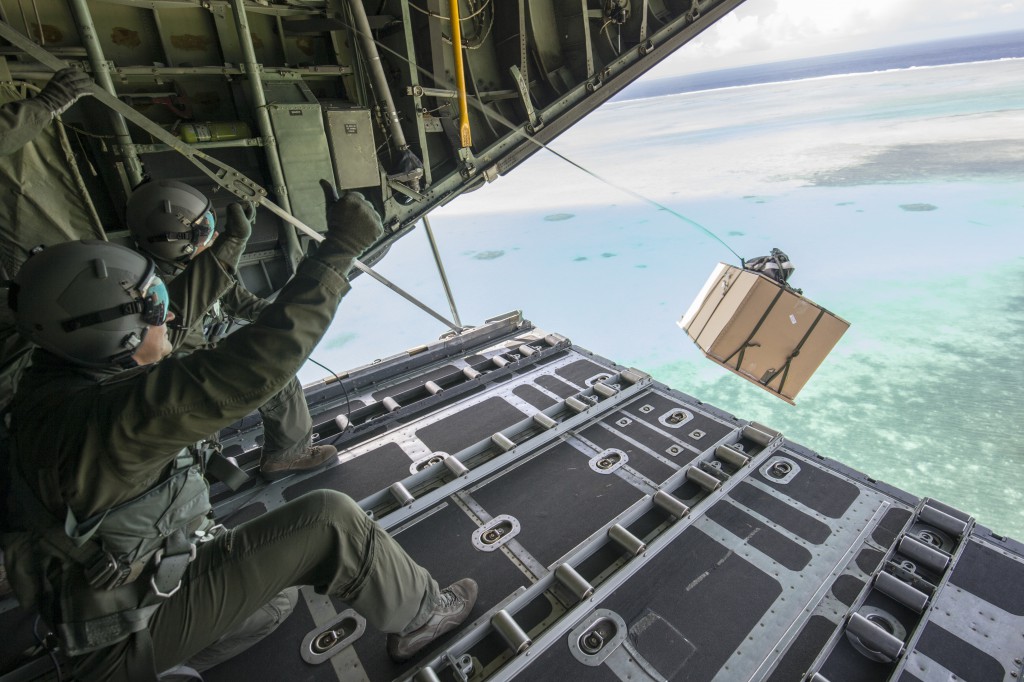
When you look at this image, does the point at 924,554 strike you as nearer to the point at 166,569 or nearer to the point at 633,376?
the point at 633,376

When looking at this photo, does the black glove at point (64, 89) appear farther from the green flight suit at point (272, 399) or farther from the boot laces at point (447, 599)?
the boot laces at point (447, 599)

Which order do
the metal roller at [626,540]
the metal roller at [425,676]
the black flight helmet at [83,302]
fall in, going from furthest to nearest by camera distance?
the metal roller at [626,540]
the metal roller at [425,676]
the black flight helmet at [83,302]

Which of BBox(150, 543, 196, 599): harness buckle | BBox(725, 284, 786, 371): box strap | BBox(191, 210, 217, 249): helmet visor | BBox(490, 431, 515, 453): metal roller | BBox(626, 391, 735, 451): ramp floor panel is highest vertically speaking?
BBox(191, 210, 217, 249): helmet visor

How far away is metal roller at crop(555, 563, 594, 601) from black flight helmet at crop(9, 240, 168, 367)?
1.85m

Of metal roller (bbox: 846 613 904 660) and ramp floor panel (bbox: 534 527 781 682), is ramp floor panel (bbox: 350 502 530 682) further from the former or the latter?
metal roller (bbox: 846 613 904 660)

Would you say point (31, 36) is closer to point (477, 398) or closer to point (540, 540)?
point (477, 398)

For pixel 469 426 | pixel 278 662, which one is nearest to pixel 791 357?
pixel 469 426

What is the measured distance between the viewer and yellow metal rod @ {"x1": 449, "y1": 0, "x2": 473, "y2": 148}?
12.2ft

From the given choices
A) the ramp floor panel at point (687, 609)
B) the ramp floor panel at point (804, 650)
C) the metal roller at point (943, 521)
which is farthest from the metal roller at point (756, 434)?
the ramp floor panel at point (804, 650)

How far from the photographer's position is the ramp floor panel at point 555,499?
2578 mm

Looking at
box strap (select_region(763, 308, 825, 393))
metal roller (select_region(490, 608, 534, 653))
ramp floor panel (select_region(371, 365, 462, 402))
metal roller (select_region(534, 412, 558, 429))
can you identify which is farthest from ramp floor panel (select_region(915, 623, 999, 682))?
ramp floor panel (select_region(371, 365, 462, 402))

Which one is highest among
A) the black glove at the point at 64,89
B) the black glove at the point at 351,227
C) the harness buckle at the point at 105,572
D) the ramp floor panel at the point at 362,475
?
the black glove at the point at 64,89

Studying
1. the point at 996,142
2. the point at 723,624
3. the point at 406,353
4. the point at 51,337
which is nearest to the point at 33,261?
the point at 51,337

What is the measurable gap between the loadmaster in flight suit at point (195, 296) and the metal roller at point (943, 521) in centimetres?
331
